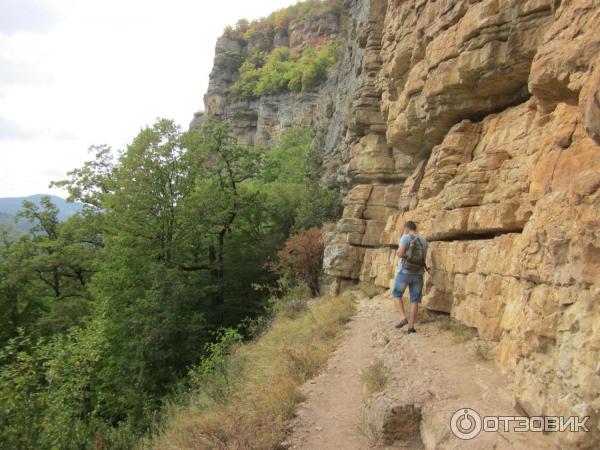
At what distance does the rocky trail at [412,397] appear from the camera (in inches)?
141

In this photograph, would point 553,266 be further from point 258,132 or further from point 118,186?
point 258,132

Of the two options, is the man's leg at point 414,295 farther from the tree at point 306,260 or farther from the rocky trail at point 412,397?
the tree at point 306,260

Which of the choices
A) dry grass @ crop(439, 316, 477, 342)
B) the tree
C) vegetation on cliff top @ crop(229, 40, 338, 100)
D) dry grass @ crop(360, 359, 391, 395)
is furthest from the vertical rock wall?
vegetation on cliff top @ crop(229, 40, 338, 100)

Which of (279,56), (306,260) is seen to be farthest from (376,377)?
(279,56)

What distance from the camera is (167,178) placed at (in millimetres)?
16047

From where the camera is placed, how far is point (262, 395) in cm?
550

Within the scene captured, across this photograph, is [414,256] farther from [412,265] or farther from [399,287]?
[399,287]

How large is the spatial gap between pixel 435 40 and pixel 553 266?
685cm

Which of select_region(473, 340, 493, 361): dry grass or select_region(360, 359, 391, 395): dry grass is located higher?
select_region(473, 340, 493, 361): dry grass

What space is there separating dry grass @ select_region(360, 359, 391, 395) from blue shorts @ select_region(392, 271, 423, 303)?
1483mm

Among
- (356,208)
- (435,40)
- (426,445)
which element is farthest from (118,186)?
(426,445)

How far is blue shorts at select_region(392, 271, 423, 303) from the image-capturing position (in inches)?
256

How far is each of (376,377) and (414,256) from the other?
7.42 feet

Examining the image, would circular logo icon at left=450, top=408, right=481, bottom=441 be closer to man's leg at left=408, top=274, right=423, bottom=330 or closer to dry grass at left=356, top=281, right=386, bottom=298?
man's leg at left=408, top=274, right=423, bottom=330
